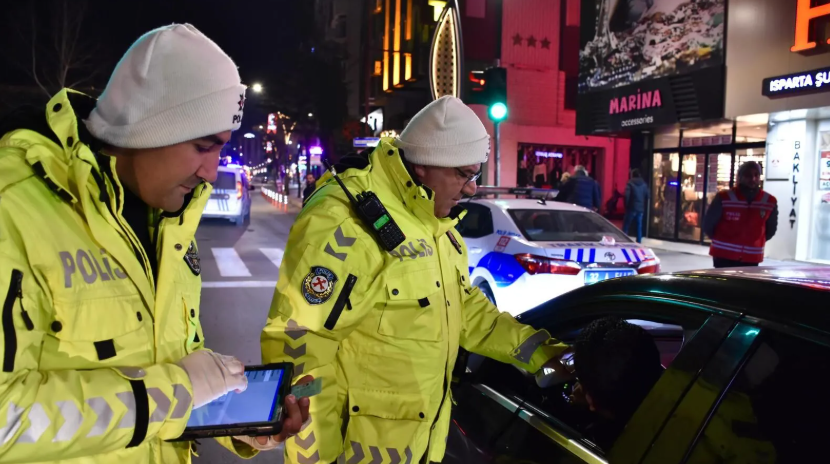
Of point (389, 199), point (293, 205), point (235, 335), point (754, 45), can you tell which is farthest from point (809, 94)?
point (293, 205)

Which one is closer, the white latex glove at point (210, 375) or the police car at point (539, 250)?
the white latex glove at point (210, 375)

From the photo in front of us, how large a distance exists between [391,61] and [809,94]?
18128mm

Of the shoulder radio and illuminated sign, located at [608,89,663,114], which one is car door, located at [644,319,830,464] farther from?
illuminated sign, located at [608,89,663,114]

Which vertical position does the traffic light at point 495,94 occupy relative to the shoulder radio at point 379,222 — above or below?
above

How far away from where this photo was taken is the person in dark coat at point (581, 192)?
11.0 meters

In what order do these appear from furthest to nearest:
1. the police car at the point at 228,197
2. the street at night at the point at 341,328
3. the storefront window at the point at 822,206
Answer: the police car at the point at 228,197, the storefront window at the point at 822,206, the street at night at the point at 341,328

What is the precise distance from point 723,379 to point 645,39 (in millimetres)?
12820

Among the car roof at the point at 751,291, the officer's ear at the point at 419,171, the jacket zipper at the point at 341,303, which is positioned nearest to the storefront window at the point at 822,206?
the car roof at the point at 751,291

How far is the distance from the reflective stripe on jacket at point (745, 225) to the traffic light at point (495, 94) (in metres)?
4.14

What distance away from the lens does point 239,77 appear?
4.87 feet

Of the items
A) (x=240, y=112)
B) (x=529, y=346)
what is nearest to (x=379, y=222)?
(x=240, y=112)

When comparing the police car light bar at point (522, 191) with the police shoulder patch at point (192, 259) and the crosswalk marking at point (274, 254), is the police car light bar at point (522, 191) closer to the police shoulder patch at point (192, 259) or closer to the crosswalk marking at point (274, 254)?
the crosswalk marking at point (274, 254)

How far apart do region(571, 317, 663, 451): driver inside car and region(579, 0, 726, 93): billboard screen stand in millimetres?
11014

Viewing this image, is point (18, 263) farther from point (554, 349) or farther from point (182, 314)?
point (554, 349)
